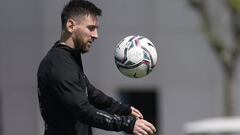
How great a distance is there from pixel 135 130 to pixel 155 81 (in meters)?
18.4

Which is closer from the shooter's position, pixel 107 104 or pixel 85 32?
pixel 85 32

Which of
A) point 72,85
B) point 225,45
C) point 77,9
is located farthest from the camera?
point 225,45

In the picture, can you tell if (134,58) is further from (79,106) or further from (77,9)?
(79,106)

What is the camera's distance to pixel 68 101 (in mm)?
6715

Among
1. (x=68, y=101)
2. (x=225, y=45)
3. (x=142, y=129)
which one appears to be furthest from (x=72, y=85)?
(x=225, y=45)

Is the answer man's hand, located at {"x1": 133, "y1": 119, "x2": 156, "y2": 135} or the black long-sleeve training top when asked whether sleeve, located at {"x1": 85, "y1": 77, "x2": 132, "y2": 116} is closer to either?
the black long-sleeve training top

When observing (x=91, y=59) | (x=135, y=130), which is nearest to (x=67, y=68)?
(x=135, y=130)

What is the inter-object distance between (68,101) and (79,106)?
9 cm

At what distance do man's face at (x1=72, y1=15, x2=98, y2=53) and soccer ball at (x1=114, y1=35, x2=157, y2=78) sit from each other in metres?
0.48

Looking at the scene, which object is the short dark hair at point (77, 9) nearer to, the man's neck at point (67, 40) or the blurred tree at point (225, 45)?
the man's neck at point (67, 40)

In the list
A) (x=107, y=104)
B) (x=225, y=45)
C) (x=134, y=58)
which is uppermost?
(x=225, y=45)

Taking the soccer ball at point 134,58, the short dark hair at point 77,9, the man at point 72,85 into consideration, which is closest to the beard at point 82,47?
the man at point 72,85

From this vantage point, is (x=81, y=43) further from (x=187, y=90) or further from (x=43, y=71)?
(x=187, y=90)

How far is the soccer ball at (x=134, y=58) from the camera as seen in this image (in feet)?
24.4
